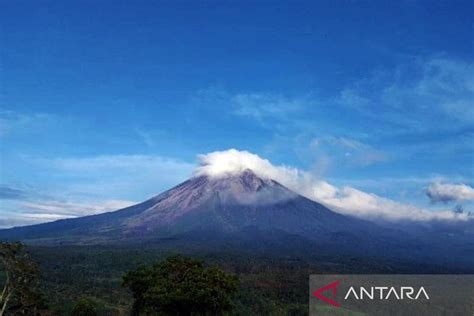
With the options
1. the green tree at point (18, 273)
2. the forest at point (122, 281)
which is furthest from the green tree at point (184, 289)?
the green tree at point (18, 273)

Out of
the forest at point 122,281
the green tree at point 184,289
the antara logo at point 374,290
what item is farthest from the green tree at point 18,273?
the antara logo at point 374,290

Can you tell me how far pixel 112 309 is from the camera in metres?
73.6

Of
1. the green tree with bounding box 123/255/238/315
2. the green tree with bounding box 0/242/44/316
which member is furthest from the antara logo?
the green tree with bounding box 0/242/44/316

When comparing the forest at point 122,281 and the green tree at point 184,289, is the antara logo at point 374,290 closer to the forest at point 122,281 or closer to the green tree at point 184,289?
the green tree at point 184,289

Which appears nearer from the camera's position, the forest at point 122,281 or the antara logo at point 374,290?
the antara logo at point 374,290

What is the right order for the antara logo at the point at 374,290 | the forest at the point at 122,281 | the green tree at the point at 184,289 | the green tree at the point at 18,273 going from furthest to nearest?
the forest at the point at 122,281, the green tree at the point at 184,289, the antara logo at the point at 374,290, the green tree at the point at 18,273

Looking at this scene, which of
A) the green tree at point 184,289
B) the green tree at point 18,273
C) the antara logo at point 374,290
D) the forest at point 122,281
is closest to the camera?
the green tree at point 18,273

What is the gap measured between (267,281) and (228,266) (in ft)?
73.9

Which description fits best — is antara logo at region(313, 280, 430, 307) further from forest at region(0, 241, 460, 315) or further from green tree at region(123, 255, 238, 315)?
forest at region(0, 241, 460, 315)

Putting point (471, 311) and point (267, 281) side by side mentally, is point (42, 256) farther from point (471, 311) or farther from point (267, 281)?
point (471, 311)

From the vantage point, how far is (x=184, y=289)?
33.2 m

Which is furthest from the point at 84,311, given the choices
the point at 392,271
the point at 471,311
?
the point at 392,271

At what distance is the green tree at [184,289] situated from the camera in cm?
3278

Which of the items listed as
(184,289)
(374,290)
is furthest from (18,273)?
(374,290)
